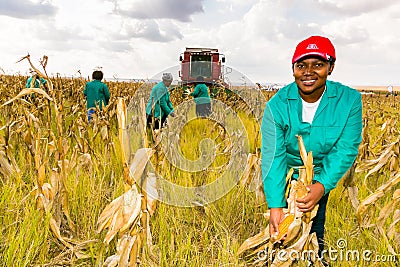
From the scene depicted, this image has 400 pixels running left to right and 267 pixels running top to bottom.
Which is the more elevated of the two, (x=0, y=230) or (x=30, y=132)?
(x=30, y=132)

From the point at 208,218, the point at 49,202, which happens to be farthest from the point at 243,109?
the point at 49,202

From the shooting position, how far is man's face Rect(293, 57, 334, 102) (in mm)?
1764

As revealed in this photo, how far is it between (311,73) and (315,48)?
0.11m

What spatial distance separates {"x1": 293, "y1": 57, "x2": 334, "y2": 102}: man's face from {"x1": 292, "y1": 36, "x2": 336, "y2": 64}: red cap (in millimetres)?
31

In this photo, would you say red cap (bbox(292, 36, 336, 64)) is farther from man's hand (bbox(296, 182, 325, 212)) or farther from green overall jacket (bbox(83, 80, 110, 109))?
green overall jacket (bbox(83, 80, 110, 109))

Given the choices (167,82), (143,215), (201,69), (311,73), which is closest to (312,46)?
(311,73)

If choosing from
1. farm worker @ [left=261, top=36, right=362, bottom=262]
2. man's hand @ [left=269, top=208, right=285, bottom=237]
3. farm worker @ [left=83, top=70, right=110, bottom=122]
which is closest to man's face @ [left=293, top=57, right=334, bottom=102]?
farm worker @ [left=261, top=36, right=362, bottom=262]

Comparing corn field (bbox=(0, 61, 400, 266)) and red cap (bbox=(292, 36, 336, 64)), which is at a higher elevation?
red cap (bbox=(292, 36, 336, 64))

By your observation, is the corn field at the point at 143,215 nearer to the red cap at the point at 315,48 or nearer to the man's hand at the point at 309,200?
the man's hand at the point at 309,200

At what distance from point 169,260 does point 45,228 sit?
701 mm

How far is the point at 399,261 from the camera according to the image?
2012 millimetres

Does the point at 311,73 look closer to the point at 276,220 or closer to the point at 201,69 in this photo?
the point at 276,220

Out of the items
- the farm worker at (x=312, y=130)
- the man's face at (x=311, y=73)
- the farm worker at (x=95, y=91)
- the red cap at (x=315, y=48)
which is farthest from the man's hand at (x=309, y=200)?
the farm worker at (x=95, y=91)

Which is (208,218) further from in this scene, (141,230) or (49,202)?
(49,202)
